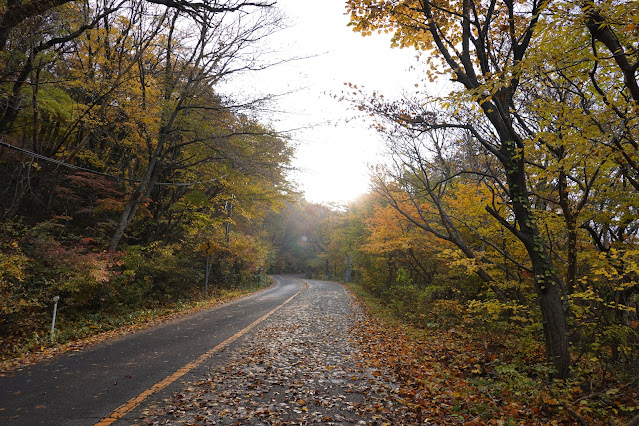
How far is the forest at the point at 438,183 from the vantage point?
202 inches

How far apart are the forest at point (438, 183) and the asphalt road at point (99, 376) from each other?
1.77 m

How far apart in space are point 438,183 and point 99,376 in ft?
22.7

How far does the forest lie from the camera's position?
5.12 meters

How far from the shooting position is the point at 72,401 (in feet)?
14.1

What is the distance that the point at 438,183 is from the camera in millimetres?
7402

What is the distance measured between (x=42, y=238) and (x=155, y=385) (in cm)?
815

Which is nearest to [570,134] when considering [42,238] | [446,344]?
[446,344]

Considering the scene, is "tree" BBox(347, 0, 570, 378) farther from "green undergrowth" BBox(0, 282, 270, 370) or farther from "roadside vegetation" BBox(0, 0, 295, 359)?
"green undergrowth" BBox(0, 282, 270, 370)

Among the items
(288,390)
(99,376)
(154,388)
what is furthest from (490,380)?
(99,376)

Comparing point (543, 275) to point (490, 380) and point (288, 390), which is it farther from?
point (288, 390)

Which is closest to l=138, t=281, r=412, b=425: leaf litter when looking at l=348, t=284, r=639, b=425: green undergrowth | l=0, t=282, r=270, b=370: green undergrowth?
l=348, t=284, r=639, b=425: green undergrowth

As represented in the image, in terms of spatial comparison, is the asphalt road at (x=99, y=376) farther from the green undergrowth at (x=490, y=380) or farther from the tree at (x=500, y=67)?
the tree at (x=500, y=67)

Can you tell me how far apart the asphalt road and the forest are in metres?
1.77

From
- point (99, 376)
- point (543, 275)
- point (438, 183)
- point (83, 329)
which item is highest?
point (438, 183)
